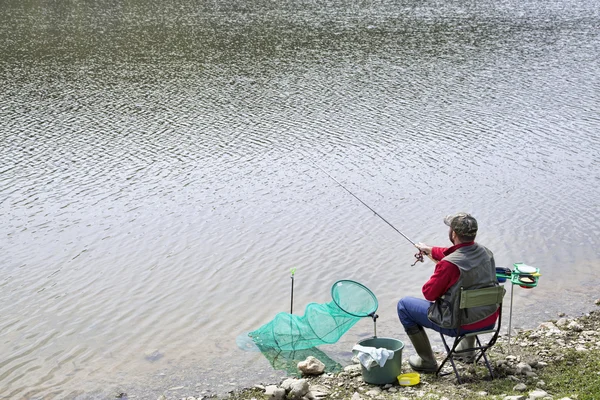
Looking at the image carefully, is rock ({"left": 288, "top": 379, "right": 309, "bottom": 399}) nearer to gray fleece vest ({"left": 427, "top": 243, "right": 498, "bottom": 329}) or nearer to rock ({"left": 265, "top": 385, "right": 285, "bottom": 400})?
rock ({"left": 265, "top": 385, "right": 285, "bottom": 400})

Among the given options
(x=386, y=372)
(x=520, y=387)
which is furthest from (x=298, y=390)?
(x=520, y=387)

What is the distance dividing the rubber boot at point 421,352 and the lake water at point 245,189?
136cm

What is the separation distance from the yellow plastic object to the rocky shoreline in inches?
1.6

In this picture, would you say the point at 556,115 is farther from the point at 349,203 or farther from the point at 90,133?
the point at 90,133

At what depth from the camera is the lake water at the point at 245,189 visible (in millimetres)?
9633

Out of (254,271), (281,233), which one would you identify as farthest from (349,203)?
(254,271)

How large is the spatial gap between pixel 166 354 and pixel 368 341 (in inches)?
114

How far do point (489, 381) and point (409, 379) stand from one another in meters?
0.78

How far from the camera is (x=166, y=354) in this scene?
901 centimetres

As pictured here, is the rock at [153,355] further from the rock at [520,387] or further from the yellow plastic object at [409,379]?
the rock at [520,387]

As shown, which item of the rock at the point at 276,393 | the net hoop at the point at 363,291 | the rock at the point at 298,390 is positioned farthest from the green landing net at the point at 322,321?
the rock at the point at 276,393

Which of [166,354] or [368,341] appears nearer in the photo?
[368,341]

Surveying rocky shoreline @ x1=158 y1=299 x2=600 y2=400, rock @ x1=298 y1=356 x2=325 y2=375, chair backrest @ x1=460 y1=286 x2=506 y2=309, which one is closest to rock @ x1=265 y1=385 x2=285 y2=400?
rocky shoreline @ x1=158 y1=299 x2=600 y2=400

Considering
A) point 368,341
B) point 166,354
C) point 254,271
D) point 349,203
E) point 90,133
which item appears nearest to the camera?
point 368,341
